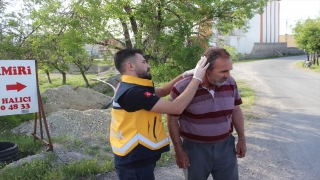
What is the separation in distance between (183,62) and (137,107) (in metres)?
6.35

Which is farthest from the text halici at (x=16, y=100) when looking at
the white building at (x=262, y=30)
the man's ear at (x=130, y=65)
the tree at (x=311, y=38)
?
the white building at (x=262, y=30)

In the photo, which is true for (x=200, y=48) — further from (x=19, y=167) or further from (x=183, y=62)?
(x=19, y=167)

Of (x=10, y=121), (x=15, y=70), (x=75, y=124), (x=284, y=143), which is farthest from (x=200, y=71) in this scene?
(x=10, y=121)

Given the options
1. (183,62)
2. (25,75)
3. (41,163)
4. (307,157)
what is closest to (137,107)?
(41,163)

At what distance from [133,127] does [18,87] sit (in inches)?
141

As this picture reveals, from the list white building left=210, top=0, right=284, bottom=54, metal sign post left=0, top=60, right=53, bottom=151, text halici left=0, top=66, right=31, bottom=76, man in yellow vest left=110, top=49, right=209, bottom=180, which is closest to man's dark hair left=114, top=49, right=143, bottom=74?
man in yellow vest left=110, top=49, right=209, bottom=180

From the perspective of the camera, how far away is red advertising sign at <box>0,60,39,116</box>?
5379 mm

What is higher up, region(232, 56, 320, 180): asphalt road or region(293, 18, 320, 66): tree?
region(293, 18, 320, 66): tree

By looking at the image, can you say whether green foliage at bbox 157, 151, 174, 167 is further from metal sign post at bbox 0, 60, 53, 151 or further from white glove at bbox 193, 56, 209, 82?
white glove at bbox 193, 56, 209, 82

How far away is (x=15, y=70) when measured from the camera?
17.8ft

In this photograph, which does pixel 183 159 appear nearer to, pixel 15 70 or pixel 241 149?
pixel 241 149

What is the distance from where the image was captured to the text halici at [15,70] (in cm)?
538

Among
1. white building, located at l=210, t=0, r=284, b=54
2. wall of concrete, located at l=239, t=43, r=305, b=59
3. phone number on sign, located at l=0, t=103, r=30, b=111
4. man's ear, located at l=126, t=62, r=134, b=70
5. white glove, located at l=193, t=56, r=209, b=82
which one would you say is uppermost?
white building, located at l=210, t=0, r=284, b=54

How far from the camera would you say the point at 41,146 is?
631cm
